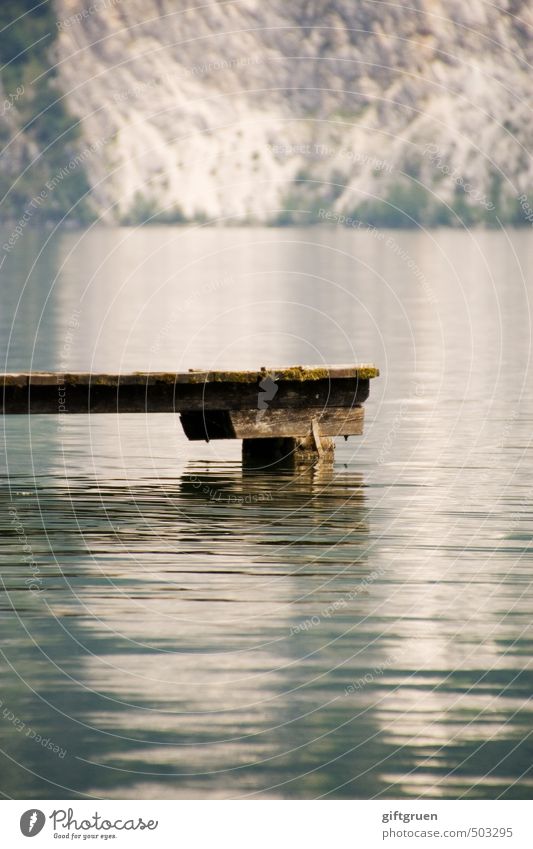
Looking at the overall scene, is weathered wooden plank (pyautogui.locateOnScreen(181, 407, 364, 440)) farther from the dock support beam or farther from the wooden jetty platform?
A: the dock support beam

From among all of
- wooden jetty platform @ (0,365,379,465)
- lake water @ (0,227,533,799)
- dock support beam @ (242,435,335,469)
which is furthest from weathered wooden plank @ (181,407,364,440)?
lake water @ (0,227,533,799)

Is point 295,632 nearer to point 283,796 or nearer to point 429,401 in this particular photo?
point 283,796

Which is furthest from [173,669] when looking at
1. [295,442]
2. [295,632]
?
[295,442]

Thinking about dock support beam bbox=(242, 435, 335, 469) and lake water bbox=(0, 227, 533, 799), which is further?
dock support beam bbox=(242, 435, 335, 469)

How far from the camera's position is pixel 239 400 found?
28.6 meters
